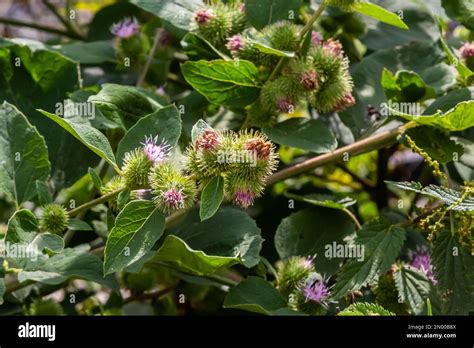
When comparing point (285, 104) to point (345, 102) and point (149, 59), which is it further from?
point (149, 59)

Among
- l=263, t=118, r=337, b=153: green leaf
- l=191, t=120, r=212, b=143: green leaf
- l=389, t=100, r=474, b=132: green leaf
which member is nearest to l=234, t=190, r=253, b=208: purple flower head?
l=191, t=120, r=212, b=143: green leaf

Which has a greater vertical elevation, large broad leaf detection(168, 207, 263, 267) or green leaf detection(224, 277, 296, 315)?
large broad leaf detection(168, 207, 263, 267)

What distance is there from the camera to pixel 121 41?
2039 millimetres

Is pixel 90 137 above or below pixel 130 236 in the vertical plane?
above

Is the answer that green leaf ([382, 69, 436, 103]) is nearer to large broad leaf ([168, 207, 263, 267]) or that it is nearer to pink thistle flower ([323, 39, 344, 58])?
pink thistle flower ([323, 39, 344, 58])

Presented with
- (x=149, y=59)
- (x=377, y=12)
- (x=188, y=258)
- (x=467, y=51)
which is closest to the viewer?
(x=188, y=258)

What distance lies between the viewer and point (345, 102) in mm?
1749

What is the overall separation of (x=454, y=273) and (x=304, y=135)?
38 centimetres

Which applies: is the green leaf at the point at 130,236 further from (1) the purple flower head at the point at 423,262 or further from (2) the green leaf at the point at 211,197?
(1) the purple flower head at the point at 423,262

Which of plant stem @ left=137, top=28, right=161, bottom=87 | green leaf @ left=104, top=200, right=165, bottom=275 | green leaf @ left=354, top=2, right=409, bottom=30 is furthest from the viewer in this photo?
plant stem @ left=137, top=28, right=161, bottom=87

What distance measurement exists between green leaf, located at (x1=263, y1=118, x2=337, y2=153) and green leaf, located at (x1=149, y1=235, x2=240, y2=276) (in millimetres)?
280

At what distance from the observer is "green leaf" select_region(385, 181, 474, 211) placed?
1.45 metres

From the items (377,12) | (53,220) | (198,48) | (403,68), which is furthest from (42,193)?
(403,68)

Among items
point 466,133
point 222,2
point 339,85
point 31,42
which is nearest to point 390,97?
point 339,85
